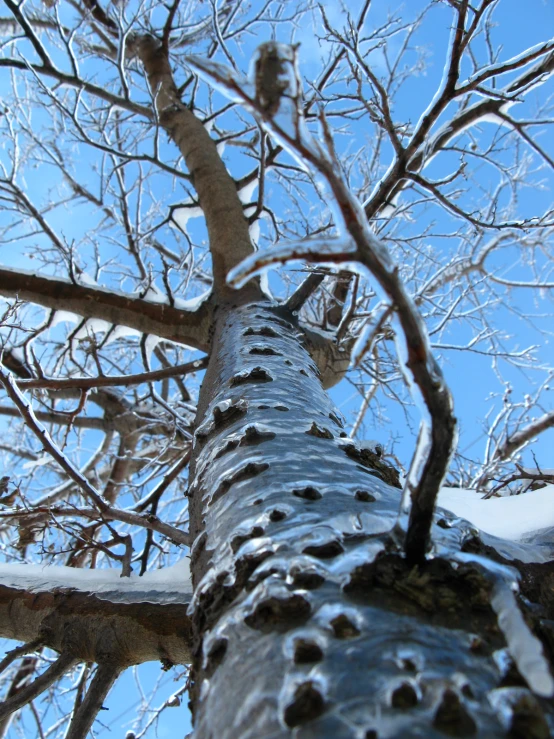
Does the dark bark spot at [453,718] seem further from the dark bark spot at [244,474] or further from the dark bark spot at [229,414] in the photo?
the dark bark spot at [229,414]

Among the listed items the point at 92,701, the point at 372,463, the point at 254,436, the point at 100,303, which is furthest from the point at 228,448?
the point at 100,303

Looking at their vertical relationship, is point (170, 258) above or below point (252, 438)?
above

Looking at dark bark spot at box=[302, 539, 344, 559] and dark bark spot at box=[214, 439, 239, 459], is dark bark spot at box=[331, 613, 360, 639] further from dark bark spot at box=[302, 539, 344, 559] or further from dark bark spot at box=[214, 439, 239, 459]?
dark bark spot at box=[214, 439, 239, 459]

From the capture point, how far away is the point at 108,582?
6.07 ft

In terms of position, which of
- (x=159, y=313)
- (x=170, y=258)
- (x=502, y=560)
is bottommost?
(x=502, y=560)

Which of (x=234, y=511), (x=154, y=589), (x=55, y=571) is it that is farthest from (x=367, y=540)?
(x=55, y=571)

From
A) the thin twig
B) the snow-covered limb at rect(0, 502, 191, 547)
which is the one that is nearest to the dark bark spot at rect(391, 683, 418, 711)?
the thin twig

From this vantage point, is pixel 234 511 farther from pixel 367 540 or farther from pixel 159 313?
pixel 159 313

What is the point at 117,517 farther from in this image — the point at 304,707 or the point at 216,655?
the point at 304,707

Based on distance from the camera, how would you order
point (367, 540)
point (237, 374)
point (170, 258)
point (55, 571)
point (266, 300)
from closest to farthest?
point (367, 540)
point (237, 374)
point (55, 571)
point (266, 300)
point (170, 258)

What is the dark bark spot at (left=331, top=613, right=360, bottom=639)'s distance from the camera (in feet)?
2.09

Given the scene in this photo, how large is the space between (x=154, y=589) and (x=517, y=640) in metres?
1.40

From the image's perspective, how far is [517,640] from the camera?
23.5 inches

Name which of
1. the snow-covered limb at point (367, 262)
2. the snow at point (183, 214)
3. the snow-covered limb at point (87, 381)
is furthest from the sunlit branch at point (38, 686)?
the snow at point (183, 214)
